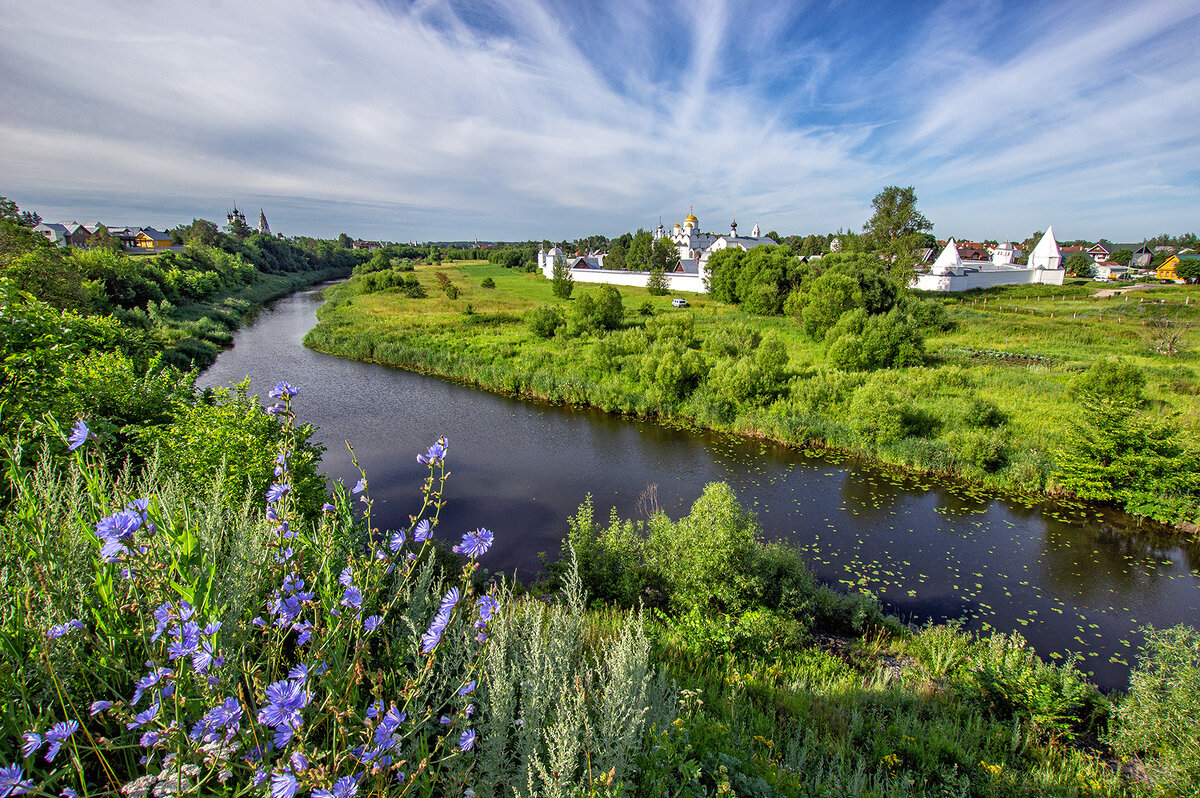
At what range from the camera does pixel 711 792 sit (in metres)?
Result: 3.31

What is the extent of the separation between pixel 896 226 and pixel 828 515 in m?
47.6

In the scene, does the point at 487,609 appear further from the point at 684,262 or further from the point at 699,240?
the point at 699,240

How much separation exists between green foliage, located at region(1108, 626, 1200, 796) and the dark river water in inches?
149

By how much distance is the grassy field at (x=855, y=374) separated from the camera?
16766 millimetres

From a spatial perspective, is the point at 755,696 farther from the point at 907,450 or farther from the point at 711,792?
the point at 907,450

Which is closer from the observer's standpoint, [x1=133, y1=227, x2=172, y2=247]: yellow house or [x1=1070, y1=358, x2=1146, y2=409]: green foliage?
[x1=1070, y1=358, x2=1146, y2=409]: green foliage

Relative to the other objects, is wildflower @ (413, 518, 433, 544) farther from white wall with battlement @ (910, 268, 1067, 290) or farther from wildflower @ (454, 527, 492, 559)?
white wall with battlement @ (910, 268, 1067, 290)

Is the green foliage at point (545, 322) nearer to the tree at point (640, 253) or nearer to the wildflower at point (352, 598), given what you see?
the wildflower at point (352, 598)

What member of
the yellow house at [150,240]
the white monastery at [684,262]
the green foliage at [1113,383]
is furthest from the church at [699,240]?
the yellow house at [150,240]

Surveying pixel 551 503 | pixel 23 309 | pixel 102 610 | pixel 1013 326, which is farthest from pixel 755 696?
pixel 1013 326

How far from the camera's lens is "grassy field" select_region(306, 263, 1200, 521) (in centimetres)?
1677

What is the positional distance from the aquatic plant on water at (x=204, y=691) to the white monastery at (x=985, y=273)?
60.5 meters

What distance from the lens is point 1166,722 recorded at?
5.27 m

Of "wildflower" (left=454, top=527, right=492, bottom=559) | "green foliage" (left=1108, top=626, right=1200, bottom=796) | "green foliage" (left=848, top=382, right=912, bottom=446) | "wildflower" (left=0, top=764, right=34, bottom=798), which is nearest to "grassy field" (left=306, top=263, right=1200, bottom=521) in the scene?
"green foliage" (left=848, top=382, right=912, bottom=446)
